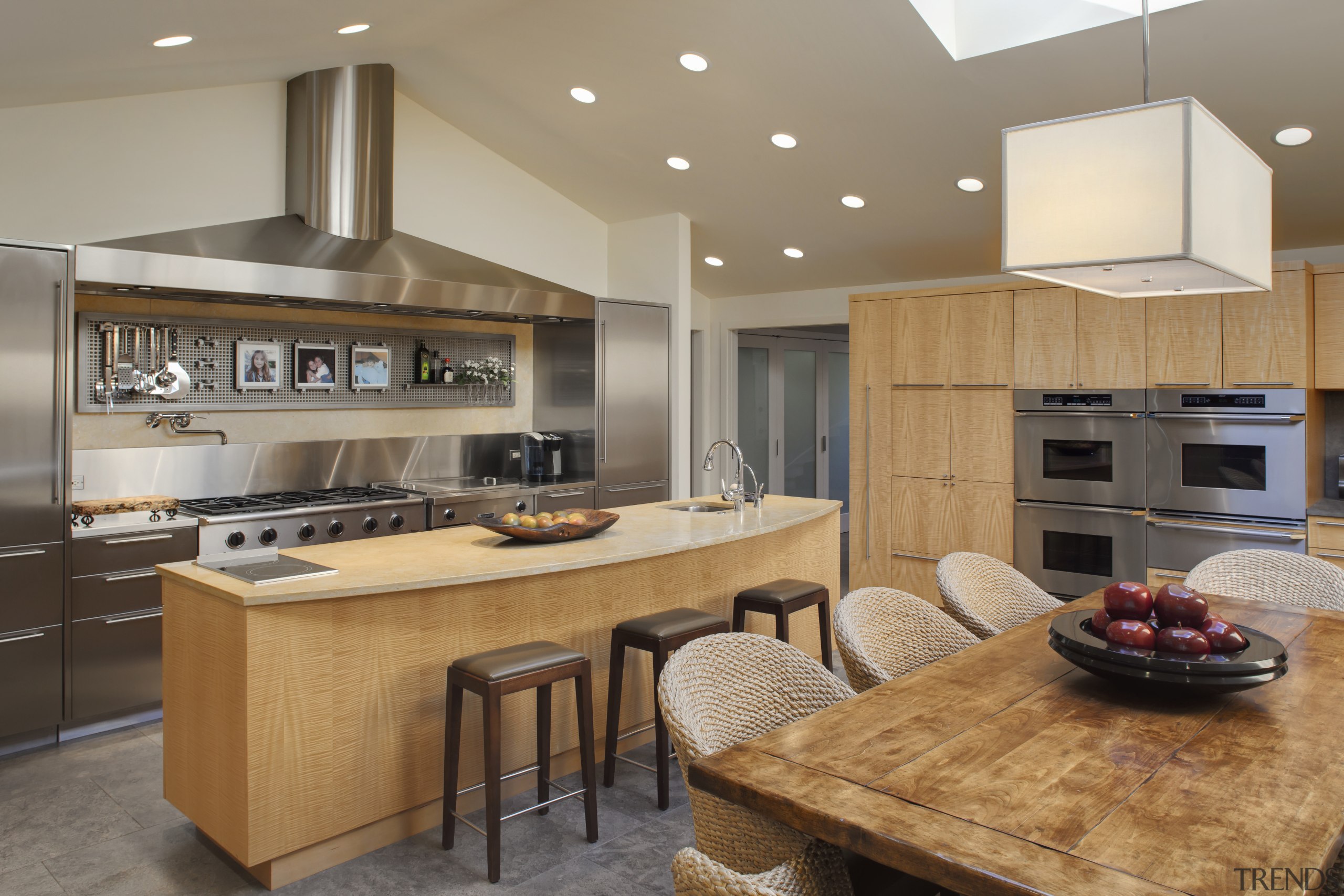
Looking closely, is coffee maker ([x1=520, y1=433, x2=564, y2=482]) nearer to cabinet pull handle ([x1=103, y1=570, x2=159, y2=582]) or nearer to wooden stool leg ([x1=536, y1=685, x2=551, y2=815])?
cabinet pull handle ([x1=103, y1=570, x2=159, y2=582])

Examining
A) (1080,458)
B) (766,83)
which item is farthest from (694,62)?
(1080,458)

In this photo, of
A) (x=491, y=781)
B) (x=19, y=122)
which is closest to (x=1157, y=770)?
(x=491, y=781)

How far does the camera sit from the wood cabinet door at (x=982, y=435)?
543 cm

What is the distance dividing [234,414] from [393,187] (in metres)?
1.62

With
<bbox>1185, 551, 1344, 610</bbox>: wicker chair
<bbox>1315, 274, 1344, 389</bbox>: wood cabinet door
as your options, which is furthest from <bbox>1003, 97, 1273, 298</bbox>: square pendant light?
<bbox>1315, 274, 1344, 389</bbox>: wood cabinet door

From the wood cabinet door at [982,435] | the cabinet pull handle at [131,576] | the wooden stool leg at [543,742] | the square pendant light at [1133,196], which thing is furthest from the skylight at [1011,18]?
the cabinet pull handle at [131,576]

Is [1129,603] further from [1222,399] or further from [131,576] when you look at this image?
[131,576]

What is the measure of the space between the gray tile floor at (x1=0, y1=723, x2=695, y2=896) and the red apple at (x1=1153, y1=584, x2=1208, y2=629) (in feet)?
5.08

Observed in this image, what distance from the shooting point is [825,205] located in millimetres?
5477

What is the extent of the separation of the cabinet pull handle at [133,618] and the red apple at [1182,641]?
3.74 m

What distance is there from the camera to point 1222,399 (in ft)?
15.3

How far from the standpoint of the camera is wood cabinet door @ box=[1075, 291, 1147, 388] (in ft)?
16.2

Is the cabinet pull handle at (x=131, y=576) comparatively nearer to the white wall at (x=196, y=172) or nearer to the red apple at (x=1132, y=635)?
the white wall at (x=196, y=172)

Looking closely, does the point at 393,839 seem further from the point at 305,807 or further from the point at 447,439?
the point at 447,439
